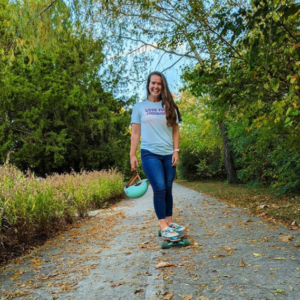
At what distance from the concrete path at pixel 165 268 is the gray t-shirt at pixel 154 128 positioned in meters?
1.13

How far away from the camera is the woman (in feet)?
12.3

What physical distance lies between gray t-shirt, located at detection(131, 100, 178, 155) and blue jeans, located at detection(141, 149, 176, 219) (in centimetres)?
8

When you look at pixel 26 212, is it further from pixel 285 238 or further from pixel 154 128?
pixel 285 238

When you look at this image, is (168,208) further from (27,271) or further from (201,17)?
(201,17)

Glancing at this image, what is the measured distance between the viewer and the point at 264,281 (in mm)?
2330

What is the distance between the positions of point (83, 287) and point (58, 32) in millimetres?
3468

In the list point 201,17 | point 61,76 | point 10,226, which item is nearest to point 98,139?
point 61,76

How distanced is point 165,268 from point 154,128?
1.67 m

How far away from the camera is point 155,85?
13.0 feet

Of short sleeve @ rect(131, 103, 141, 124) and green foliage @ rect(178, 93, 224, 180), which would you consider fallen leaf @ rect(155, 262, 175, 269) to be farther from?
green foliage @ rect(178, 93, 224, 180)

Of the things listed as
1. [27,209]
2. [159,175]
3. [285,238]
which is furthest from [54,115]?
[285,238]

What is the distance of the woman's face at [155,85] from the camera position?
3.96 metres

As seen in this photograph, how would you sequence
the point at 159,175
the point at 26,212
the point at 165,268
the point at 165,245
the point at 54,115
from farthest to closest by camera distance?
the point at 54,115
the point at 26,212
the point at 159,175
the point at 165,245
the point at 165,268

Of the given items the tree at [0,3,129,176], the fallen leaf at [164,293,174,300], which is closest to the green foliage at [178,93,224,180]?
the tree at [0,3,129,176]
